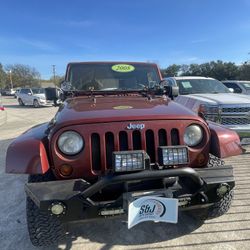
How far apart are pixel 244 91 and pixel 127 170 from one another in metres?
10.1

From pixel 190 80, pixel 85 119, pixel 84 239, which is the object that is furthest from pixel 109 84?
pixel 190 80

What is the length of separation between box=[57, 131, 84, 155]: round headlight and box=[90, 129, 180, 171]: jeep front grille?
0.36 feet

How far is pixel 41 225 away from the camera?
2582 mm

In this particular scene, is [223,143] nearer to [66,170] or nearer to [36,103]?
[66,170]

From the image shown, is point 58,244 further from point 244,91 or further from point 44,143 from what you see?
point 244,91

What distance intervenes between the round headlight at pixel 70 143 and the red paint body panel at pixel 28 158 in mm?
185

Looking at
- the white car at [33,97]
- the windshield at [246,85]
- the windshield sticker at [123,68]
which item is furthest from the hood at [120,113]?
the white car at [33,97]

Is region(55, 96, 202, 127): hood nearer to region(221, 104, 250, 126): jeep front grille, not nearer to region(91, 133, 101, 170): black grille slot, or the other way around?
region(91, 133, 101, 170): black grille slot

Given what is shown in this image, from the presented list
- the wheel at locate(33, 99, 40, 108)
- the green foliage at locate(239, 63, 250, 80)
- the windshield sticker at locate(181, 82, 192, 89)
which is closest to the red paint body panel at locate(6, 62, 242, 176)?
the windshield sticker at locate(181, 82, 192, 89)

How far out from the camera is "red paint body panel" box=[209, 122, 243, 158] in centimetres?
273

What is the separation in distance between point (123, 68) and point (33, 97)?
19.0 m

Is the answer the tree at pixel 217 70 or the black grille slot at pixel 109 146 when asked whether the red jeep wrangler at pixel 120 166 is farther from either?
the tree at pixel 217 70

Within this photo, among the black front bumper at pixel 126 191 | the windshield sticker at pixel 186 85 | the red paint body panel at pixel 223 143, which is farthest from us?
the windshield sticker at pixel 186 85

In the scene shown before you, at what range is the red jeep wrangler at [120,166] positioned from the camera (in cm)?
221
